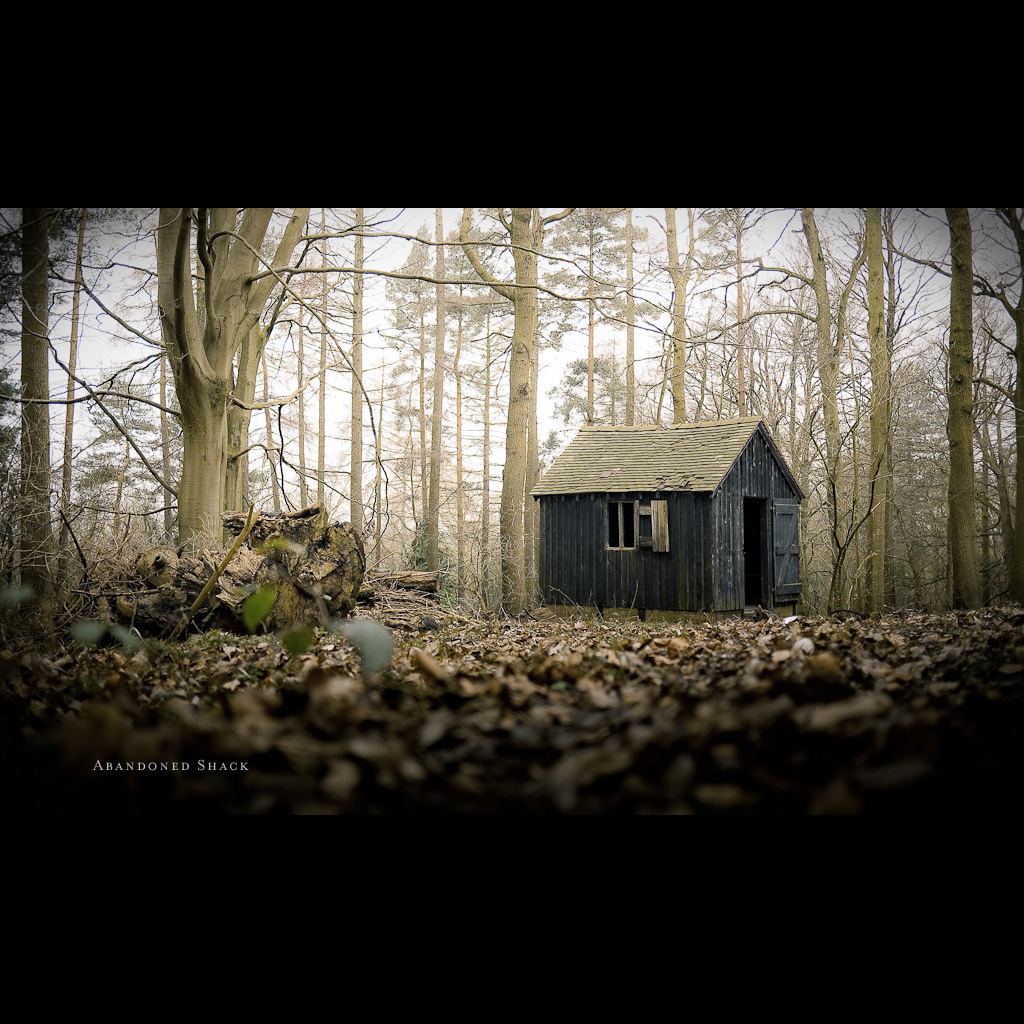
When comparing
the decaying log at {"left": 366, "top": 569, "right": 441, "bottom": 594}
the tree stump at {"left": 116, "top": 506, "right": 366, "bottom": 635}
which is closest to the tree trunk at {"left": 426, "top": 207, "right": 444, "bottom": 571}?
the decaying log at {"left": 366, "top": 569, "right": 441, "bottom": 594}

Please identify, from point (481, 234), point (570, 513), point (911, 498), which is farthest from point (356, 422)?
point (911, 498)

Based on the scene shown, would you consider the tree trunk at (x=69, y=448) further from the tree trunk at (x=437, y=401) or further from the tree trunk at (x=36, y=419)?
the tree trunk at (x=437, y=401)

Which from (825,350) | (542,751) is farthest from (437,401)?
(542,751)

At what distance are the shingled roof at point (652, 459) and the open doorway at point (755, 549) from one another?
44.3 inches

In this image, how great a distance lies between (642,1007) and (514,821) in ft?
1.59

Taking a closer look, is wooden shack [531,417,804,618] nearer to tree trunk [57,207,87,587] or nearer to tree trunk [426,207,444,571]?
tree trunk [426,207,444,571]

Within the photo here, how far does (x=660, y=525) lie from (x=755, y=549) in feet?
12.4

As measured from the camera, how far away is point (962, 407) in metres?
10.4

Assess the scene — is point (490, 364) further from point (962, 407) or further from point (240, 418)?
point (962, 407)

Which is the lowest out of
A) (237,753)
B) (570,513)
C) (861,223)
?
(237,753)

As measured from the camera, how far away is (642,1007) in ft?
5.25
